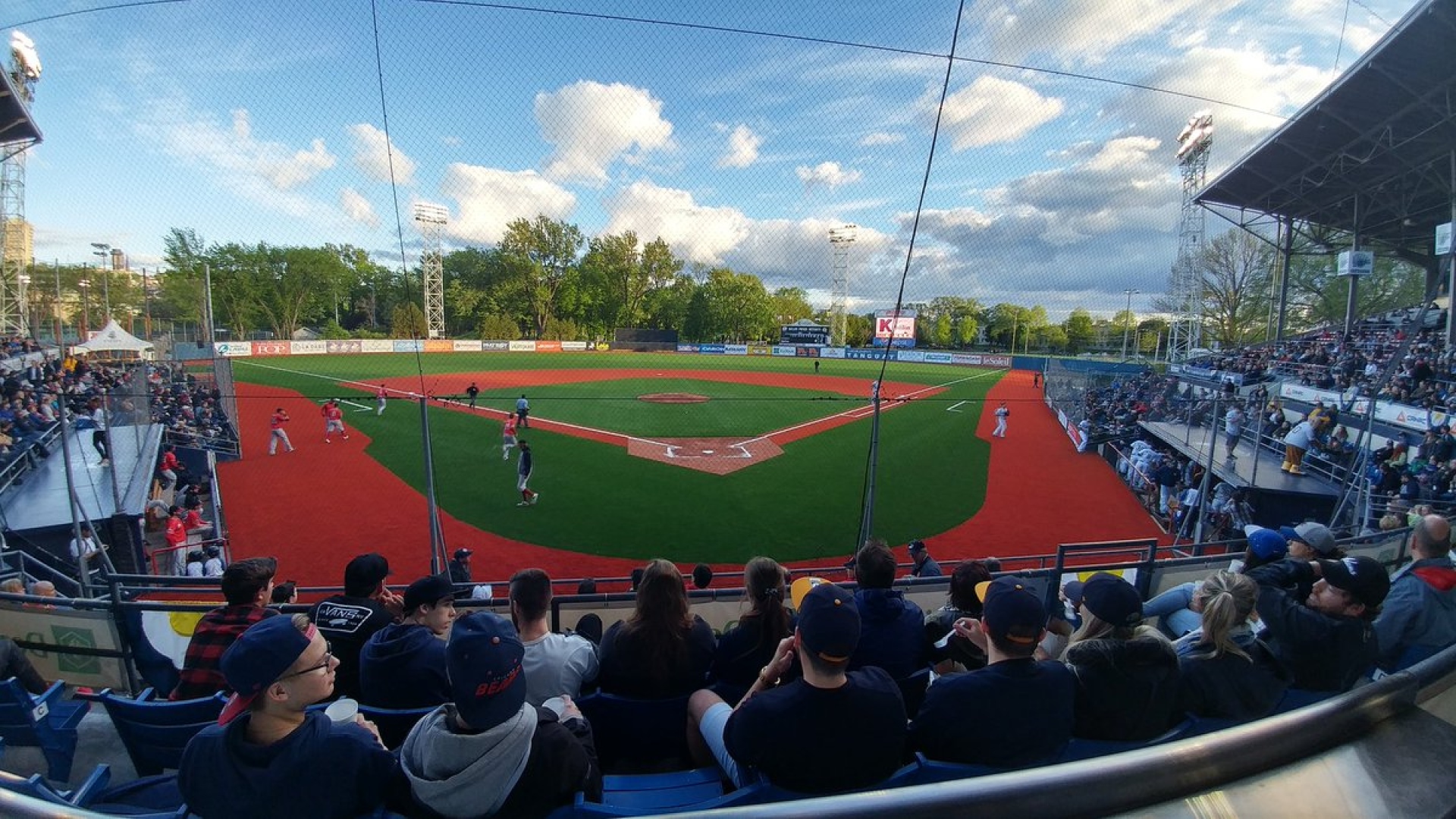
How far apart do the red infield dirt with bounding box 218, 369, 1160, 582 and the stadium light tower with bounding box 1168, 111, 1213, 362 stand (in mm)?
26076

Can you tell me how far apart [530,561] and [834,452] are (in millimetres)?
10758

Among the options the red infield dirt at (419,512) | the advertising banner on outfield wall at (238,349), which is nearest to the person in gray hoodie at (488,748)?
the red infield dirt at (419,512)

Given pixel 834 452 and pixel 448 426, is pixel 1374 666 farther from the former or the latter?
pixel 448 426

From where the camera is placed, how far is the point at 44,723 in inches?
129

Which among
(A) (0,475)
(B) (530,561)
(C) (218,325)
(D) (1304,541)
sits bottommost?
(B) (530,561)

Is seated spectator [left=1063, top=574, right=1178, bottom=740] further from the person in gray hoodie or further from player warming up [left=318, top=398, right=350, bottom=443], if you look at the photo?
player warming up [left=318, top=398, right=350, bottom=443]

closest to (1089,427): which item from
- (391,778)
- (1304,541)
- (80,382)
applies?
(1304,541)

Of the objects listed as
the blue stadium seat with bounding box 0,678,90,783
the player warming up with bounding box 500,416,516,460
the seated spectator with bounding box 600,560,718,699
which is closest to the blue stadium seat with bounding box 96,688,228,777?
the blue stadium seat with bounding box 0,678,90,783

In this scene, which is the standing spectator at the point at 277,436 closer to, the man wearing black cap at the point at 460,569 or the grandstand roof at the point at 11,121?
Answer: the grandstand roof at the point at 11,121

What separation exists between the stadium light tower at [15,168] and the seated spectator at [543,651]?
33.3ft

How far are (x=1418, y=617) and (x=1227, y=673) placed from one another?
2.02 m

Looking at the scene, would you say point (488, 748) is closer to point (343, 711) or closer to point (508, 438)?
point (343, 711)

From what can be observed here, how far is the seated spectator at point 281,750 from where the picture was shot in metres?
1.73

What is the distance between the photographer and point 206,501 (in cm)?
1284
